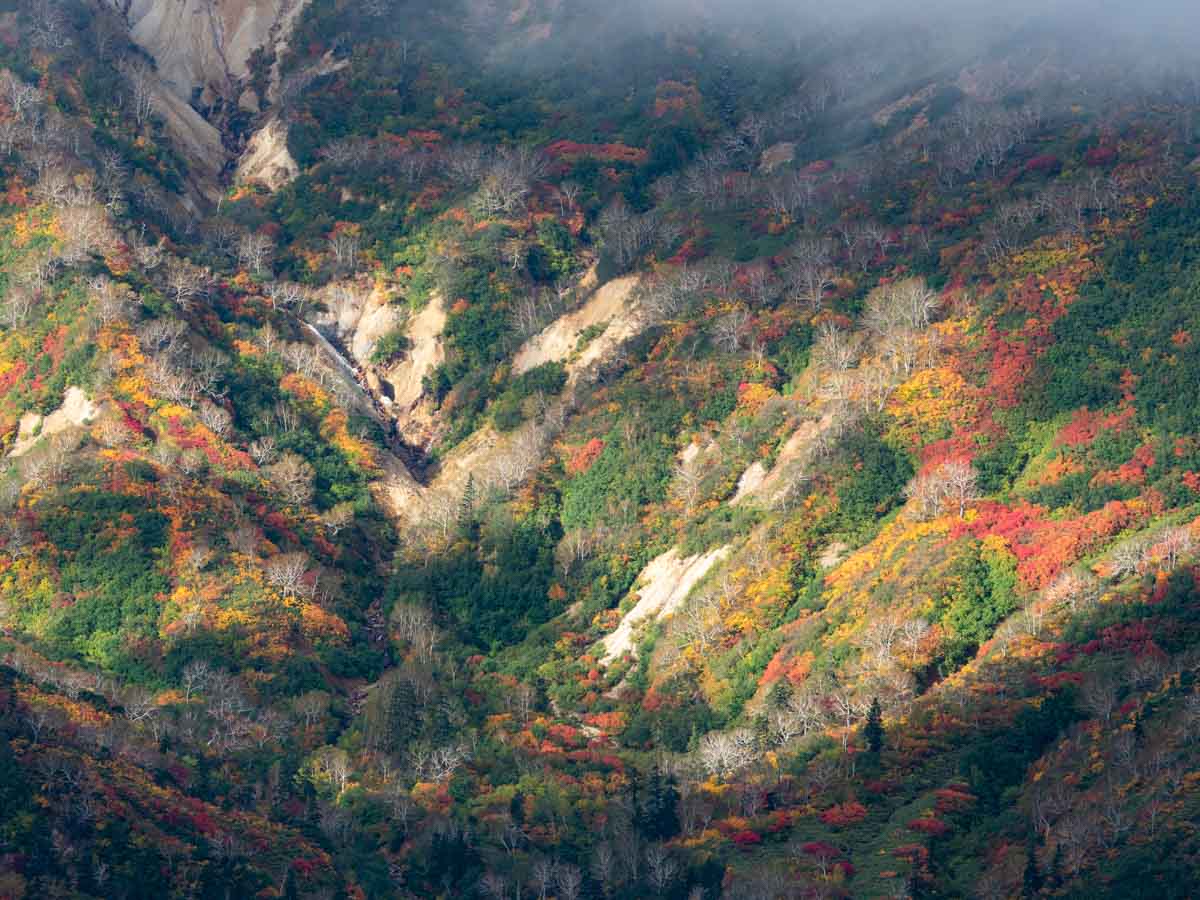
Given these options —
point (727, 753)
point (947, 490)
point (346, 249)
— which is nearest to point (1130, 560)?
point (947, 490)

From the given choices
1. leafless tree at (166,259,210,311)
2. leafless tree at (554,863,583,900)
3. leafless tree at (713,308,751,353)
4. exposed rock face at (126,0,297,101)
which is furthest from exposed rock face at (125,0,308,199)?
leafless tree at (554,863,583,900)

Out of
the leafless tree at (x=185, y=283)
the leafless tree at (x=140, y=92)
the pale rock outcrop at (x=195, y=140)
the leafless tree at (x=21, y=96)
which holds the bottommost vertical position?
the leafless tree at (x=185, y=283)

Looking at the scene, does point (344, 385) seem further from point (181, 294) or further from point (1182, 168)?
point (1182, 168)

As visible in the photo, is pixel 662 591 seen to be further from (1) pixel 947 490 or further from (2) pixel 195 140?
(2) pixel 195 140

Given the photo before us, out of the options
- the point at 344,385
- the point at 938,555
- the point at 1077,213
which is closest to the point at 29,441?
the point at 344,385

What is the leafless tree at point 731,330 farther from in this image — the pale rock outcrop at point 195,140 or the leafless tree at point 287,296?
the pale rock outcrop at point 195,140

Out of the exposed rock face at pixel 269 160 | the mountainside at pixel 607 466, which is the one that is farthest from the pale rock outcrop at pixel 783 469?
the exposed rock face at pixel 269 160
